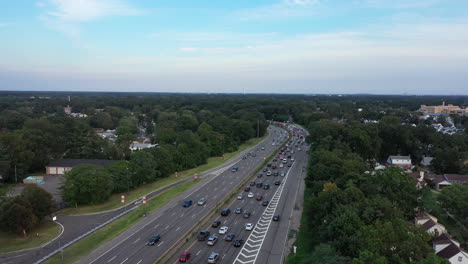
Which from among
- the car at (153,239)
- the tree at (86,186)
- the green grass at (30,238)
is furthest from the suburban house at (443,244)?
the green grass at (30,238)

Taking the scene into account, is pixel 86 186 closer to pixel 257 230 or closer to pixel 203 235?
pixel 203 235

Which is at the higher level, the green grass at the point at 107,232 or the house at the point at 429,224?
the house at the point at 429,224

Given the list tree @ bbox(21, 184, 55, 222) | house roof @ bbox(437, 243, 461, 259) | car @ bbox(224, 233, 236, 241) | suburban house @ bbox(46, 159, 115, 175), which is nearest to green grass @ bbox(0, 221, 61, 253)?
tree @ bbox(21, 184, 55, 222)

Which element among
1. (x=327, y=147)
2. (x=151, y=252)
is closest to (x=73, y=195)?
(x=151, y=252)

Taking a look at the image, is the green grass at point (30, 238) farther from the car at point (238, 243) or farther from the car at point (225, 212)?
the car at point (238, 243)

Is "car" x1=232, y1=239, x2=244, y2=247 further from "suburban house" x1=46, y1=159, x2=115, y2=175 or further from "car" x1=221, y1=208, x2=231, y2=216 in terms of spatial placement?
"suburban house" x1=46, y1=159, x2=115, y2=175

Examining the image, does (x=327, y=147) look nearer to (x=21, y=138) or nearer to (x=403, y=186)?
(x=403, y=186)
